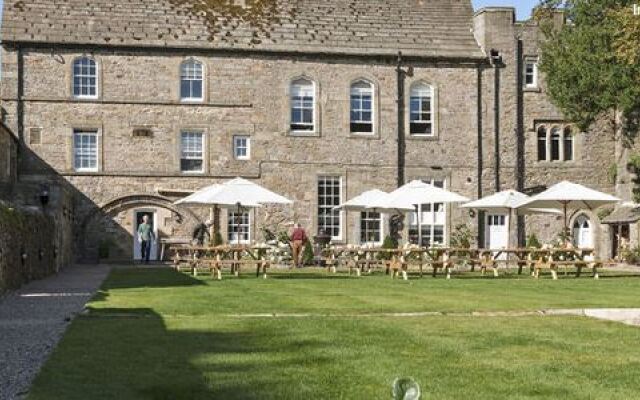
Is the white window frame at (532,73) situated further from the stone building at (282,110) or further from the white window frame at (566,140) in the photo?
the white window frame at (566,140)

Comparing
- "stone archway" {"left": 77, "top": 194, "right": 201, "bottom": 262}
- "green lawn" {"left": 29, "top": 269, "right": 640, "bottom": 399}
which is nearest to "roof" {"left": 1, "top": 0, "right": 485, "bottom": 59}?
"stone archway" {"left": 77, "top": 194, "right": 201, "bottom": 262}

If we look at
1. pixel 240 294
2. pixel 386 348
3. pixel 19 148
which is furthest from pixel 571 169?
pixel 386 348

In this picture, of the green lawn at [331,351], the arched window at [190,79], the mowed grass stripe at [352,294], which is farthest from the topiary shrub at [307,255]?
the green lawn at [331,351]

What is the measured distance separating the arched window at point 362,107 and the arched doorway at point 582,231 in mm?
8479

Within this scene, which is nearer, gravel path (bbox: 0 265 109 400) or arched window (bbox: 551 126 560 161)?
gravel path (bbox: 0 265 109 400)

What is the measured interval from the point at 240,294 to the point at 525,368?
9.69m

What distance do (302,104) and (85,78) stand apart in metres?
7.31

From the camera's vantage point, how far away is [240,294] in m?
18.1

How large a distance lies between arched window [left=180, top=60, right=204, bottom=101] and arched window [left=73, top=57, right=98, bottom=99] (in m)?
2.86

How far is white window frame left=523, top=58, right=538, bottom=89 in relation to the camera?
1539 inches

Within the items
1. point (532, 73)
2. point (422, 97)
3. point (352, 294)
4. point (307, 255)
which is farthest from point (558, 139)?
point (352, 294)

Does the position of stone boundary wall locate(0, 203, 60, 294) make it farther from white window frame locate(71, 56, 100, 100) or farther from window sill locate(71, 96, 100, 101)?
white window frame locate(71, 56, 100, 100)

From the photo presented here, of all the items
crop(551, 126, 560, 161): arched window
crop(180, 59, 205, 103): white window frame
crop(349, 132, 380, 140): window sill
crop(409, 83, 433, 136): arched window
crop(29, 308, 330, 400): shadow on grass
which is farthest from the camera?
crop(551, 126, 560, 161): arched window

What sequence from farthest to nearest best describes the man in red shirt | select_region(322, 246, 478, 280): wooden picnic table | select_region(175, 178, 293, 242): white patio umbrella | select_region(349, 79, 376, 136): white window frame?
1. select_region(349, 79, 376, 136): white window frame
2. the man in red shirt
3. select_region(175, 178, 293, 242): white patio umbrella
4. select_region(322, 246, 478, 280): wooden picnic table
